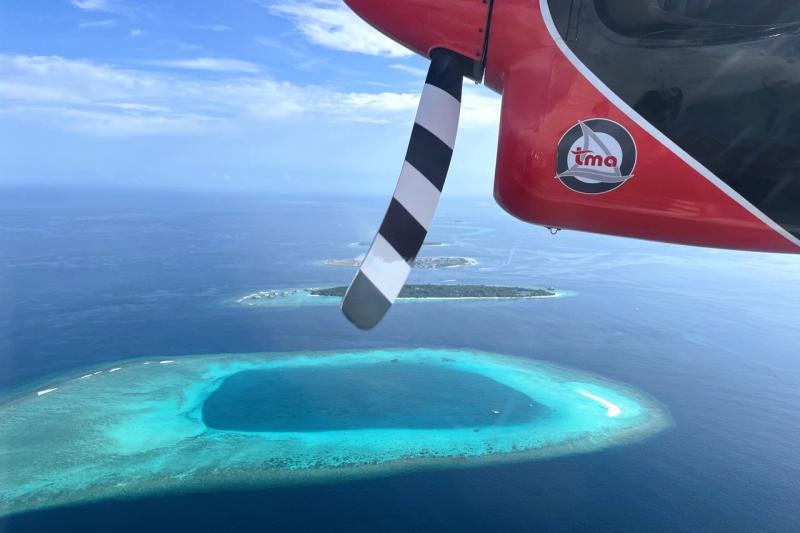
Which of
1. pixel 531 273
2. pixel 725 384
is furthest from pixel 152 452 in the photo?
pixel 531 273

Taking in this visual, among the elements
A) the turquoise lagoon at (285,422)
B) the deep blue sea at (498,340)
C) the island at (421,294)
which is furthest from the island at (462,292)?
the turquoise lagoon at (285,422)

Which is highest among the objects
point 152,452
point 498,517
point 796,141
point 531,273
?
point 796,141

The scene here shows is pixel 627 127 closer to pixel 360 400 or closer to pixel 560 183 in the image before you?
pixel 560 183

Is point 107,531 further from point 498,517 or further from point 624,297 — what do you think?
point 624,297

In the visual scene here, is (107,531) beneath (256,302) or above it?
beneath

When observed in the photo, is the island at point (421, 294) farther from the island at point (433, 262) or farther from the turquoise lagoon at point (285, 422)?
the turquoise lagoon at point (285, 422)

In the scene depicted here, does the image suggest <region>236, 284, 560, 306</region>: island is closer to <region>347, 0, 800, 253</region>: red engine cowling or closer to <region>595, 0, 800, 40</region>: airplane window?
<region>347, 0, 800, 253</region>: red engine cowling

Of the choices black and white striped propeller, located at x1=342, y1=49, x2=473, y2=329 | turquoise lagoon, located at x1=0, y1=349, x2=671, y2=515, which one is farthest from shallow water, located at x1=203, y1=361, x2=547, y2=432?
black and white striped propeller, located at x1=342, y1=49, x2=473, y2=329

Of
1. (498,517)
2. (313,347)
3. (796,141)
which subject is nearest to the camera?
(796,141)
